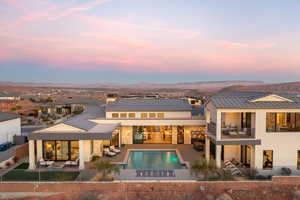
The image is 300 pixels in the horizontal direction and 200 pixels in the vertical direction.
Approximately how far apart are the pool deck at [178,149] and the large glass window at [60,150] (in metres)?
3.24

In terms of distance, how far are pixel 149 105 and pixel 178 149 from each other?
6.80m

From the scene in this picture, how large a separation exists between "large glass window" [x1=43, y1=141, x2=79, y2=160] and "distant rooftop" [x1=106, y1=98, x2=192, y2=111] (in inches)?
278

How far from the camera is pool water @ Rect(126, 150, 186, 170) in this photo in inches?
671

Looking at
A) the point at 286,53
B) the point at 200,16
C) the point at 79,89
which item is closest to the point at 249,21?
the point at 200,16

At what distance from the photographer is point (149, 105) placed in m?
25.5

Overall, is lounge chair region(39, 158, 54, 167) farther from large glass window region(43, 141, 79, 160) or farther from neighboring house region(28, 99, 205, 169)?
neighboring house region(28, 99, 205, 169)

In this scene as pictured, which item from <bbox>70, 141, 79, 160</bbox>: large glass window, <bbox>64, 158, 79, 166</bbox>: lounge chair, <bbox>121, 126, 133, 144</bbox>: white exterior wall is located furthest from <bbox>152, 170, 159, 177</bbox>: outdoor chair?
<bbox>121, 126, 133, 144</bbox>: white exterior wall

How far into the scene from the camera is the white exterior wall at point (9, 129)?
68.3ft

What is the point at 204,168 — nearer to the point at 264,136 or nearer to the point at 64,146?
the point at 264,136

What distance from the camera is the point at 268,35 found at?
103ft

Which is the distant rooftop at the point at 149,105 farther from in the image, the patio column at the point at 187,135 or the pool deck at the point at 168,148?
the pool deck at the point at 168,148

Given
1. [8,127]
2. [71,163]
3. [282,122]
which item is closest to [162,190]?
[71,163]

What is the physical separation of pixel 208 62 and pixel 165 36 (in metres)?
14.9

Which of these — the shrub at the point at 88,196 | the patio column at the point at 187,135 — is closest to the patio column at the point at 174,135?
the patio column at the point at 187,135
